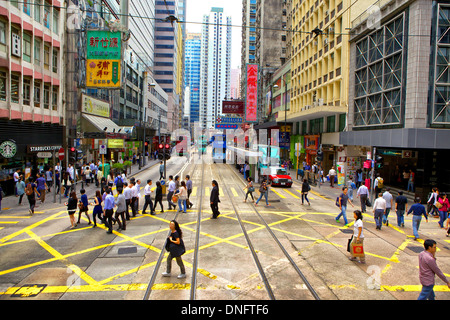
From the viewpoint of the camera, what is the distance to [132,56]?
55.8 meters

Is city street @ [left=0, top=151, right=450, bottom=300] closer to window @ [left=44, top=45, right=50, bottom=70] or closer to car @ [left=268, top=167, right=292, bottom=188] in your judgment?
car @ [left=268, top=167, right=292, bottom=188]

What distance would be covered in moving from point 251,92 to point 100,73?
29.1 meters

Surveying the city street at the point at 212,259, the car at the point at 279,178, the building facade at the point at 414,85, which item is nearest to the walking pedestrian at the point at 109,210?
the city street at the point at 212,259

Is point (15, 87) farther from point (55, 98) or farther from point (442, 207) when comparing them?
point (442, 207)

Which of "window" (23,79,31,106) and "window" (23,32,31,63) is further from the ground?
"window" (23,32,31,63)

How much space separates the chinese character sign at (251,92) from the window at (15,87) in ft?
113

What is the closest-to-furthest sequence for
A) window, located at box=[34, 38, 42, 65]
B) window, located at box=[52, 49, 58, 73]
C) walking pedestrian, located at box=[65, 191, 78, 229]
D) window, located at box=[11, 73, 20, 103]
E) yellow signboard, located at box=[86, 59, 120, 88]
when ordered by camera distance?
1. walking pedestrian, located at box=[65, 191, 78, 229]
2. window, located at box=[11, 73, 20, 103]
3. window, located at box=[34, 38, 42, 65]
4. window, located at box=[52, 49, 58, 73]
5. yellow signboard, located at box=[86, 59, 120, 88]

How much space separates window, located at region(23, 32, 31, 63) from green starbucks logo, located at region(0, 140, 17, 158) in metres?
6.45

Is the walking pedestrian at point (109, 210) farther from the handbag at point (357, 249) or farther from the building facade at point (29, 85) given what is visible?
the building facade at point (29, 85)

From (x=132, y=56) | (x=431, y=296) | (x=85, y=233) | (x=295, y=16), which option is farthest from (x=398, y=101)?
(x=132, y=56)

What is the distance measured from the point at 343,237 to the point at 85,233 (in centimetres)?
1002

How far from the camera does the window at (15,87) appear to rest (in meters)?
22.0

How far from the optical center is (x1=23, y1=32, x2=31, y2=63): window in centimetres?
2317

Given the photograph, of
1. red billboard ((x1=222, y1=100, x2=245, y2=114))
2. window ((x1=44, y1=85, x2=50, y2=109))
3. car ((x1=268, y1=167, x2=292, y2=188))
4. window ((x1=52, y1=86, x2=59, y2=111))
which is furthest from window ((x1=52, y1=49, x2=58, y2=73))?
red billboard ((x1=222, y1=100, x2=245, y2=114))
